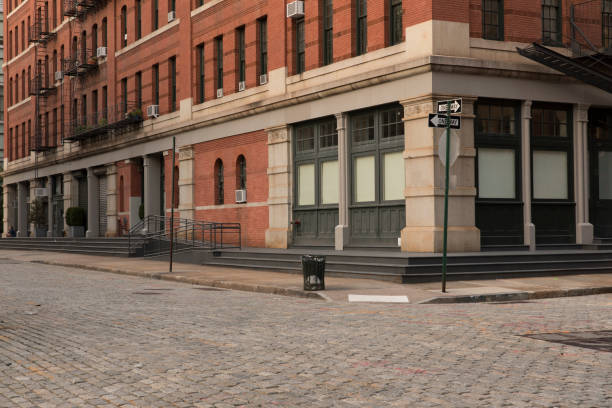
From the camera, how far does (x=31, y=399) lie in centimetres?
615

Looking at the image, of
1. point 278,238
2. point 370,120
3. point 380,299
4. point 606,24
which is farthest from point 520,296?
point 278,238

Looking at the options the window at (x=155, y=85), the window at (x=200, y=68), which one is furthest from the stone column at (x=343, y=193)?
the window at (x=155, y=85)

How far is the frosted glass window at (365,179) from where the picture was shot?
21.7 metres

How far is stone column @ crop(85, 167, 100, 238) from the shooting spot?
134ft

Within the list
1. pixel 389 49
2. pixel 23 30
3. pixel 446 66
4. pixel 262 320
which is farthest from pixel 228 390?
pixel 23 30

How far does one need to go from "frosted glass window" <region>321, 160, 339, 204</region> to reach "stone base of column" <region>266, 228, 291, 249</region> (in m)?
2.01

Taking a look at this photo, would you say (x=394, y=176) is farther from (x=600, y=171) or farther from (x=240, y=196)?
(x=240, y=196)

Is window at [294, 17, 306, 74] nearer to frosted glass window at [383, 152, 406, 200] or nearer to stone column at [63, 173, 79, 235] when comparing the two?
frosted glass window at [383, 152, 406, 200]

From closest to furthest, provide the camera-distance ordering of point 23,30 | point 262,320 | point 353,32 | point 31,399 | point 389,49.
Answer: point 31,399 → point 262,320 → point 389,49 → point 353,32 → point 23,30

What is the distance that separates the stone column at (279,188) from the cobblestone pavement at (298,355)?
38.9ft

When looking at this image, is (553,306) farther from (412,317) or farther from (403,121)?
(403,121)

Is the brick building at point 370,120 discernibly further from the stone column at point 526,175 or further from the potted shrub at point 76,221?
the potted shrub at point 76,221

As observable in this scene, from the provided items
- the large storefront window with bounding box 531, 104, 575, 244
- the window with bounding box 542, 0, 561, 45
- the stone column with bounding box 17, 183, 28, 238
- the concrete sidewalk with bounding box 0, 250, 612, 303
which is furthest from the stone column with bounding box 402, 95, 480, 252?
the stone column with bounding box 17, 183, 28, 238

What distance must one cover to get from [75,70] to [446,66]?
28283mm
